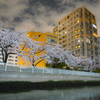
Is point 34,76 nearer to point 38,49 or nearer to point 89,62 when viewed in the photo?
point 38,49

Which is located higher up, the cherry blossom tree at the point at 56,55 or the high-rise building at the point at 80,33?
the high-rise building at the point at 80,33

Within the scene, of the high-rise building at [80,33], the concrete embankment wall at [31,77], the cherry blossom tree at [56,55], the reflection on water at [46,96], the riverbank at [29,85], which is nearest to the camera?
the reflection on water at [46,96]

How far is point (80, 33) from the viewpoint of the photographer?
209 feet

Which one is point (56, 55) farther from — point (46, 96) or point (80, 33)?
point (80, 33)

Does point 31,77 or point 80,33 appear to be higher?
point 80,33

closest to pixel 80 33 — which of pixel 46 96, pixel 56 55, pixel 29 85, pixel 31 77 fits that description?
pixel 56 55

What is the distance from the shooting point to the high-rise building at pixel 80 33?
206 ft

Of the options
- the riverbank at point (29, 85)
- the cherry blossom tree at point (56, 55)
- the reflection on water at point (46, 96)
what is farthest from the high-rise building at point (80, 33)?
the reflection on water at point (46, 96)

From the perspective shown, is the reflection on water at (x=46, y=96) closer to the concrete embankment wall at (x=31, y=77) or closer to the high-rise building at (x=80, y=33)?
the concrete embankment wall at (x=31, y=77)

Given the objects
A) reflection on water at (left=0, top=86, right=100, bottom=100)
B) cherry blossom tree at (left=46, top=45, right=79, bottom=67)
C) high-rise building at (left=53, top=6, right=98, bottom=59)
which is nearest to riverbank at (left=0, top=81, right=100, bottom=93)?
reflection on water at (left=0, top=86, right=100, bottom=100)

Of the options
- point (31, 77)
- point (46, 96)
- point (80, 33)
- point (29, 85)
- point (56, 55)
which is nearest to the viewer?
point (46, 96)

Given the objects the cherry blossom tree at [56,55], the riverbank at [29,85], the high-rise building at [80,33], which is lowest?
the riverbank at [29,85]

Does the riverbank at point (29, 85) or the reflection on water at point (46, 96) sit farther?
the riverbank at point (29, 85)

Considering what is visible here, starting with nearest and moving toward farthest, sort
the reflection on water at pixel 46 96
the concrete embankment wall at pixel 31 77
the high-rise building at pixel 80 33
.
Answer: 1. the reflection on water at pixel 46 96
2. the concrete embankment wall at pixel 31 77
3. the high-rise building at pixel 80 33
